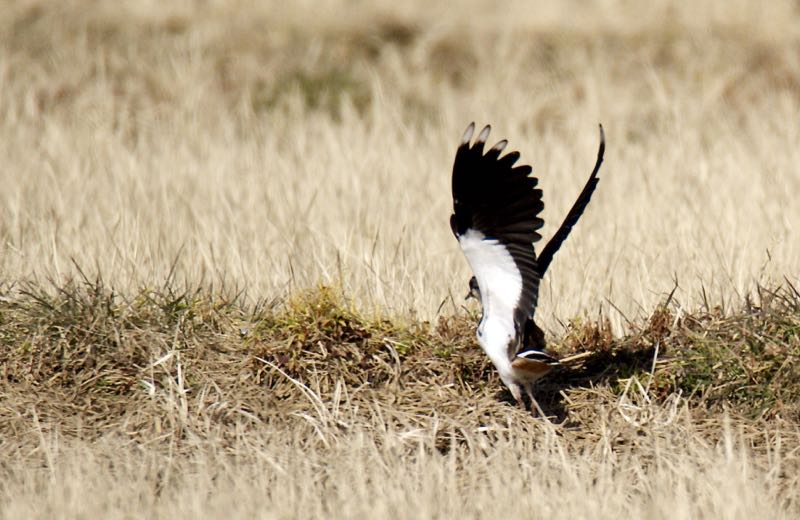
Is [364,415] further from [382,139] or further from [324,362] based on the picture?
[382,139]

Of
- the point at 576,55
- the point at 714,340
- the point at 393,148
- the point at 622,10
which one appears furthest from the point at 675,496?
the point at 622,10

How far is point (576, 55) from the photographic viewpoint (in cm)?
984

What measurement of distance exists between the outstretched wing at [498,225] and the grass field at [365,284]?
0.56 metres

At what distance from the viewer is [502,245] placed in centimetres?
425

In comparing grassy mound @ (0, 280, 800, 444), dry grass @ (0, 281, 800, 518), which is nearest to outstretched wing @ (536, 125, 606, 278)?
grassy mound @ (0, 280, 800, 444)

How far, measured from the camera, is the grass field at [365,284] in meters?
4.13

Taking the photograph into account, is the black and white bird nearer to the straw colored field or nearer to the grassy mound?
the grassy mound

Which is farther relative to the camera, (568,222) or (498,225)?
(568,222)

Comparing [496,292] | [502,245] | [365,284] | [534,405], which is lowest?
[534,405]

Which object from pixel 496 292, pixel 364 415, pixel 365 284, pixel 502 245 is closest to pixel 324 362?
pixel 364 415

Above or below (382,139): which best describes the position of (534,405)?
below

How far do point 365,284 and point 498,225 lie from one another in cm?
137

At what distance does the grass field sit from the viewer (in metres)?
4.13

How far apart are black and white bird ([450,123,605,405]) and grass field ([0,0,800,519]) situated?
38cm
